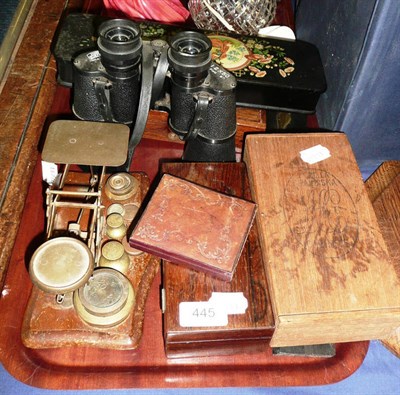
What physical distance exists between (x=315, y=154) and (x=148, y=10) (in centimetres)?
62

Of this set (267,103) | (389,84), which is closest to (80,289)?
(267,103)

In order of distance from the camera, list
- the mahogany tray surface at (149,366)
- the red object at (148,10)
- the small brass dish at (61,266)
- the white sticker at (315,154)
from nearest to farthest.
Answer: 1. the small brass dish at (61,266)
2. the mahogany tray surface at (149,366)
3. the white sticker at (315,154)
4. the red object at (148,10)

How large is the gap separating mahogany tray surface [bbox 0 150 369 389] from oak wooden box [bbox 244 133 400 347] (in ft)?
0.22

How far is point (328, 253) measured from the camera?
825 millimetres

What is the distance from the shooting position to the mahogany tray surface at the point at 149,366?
0.84 meters

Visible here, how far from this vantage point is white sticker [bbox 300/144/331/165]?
3.10 feet

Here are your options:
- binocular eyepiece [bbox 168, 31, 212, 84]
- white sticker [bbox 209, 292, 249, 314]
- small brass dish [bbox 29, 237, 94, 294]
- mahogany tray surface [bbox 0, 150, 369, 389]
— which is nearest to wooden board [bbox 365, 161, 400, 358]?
mahogany tray surface [bbox 0, 150, 369, 389]

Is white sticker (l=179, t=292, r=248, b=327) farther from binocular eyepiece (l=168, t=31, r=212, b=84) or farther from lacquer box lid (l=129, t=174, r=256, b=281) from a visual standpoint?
binocular eyepiece (l=168, t=31, r=212, b=84)

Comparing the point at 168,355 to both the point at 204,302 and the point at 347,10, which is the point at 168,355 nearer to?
the point at 204,302

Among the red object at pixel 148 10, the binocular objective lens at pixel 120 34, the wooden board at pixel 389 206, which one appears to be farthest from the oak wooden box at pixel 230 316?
the red object at pixel 148 10

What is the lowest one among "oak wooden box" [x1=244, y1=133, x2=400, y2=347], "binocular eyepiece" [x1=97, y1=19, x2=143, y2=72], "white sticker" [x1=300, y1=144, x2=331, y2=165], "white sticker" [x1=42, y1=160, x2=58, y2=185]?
"white sticker" [x1=42, y1=160, x2=58, y2=185]

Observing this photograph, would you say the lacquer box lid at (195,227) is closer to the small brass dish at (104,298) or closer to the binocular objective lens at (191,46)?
the small brass dish at (104,298)

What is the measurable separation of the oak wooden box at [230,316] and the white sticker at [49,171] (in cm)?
32

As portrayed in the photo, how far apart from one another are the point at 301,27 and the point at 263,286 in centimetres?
88
